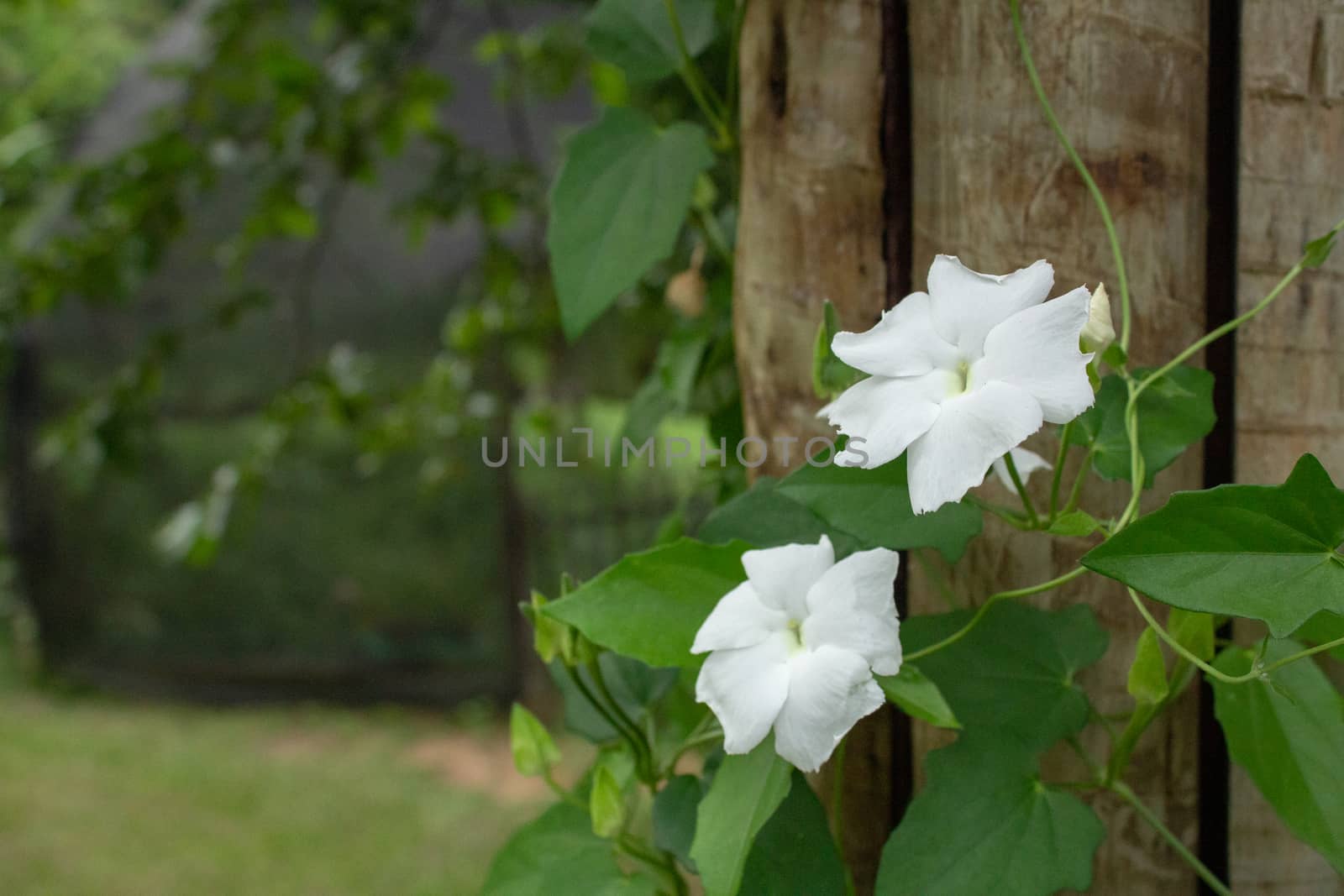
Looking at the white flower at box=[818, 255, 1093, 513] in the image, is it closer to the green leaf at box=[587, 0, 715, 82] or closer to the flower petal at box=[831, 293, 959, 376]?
the flower petal at box=[831, 293, 959, 376]

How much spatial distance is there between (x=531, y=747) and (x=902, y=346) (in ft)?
1.14

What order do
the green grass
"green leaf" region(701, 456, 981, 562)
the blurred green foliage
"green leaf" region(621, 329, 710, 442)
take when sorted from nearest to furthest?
"green leaf" region(701, 456, 981, 562) < "green leaf" region(621, 329, 710, 442) < the blurred green foliage < the green grass

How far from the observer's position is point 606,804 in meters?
0.61

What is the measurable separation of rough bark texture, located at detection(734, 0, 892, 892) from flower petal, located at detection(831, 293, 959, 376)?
0.18 meters

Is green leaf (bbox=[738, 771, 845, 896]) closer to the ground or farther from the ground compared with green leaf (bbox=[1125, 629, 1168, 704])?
closer to the ground

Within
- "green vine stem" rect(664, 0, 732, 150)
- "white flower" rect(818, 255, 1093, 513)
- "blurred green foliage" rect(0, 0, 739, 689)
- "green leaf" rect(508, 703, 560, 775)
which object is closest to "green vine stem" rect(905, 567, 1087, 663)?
"white flower" rect(818, 255, 1093, 513)

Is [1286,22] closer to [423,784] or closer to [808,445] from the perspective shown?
[808,445]

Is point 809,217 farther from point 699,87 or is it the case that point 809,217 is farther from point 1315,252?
point 1315,252

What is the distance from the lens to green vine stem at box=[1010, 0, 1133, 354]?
1.78ft

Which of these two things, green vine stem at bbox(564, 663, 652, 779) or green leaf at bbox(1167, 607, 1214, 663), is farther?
green vine stem at bbox(564, 663, 652, 779)

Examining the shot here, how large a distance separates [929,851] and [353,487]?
105 inches

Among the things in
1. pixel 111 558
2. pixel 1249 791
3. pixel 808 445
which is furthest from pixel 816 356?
pixel 111 558

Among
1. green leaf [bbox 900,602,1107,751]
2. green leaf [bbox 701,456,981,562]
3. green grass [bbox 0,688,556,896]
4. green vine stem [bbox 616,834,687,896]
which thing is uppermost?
green leaf [bbox 701,456,981,562]

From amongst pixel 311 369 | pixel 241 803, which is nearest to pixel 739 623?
pixel 311 369
